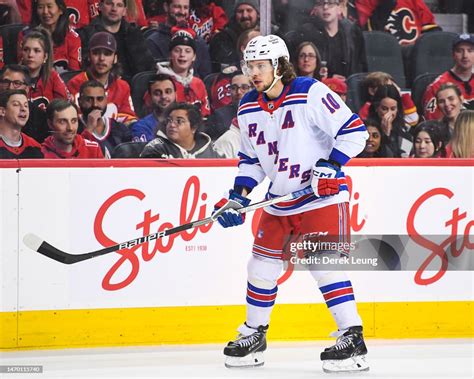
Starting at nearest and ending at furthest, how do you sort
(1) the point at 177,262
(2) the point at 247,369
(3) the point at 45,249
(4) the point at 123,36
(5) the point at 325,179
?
(5) the point at 325,179
(2) the point at 247,369
(3) the point at 45,249
(1) the point at 177,262
(4) the point at 123,36

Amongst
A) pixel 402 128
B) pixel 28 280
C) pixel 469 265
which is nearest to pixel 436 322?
pixel 469 265

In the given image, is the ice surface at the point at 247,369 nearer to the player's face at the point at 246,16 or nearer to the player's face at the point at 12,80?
the player's face at the point at 12,80

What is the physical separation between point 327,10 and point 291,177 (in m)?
1.76

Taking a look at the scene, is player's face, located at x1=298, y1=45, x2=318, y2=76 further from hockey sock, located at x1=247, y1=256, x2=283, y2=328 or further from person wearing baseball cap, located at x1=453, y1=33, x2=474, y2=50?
hockey sock, located at x1=247, y1=256, x2=283, y2=328

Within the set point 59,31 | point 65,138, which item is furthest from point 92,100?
point 59,31

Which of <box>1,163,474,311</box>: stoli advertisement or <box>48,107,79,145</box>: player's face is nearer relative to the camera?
<box>1,163,474,311</box>: stoli advertisement

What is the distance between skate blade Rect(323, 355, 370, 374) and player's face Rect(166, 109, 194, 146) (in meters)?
1.46

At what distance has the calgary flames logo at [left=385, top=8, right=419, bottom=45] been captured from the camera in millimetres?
5328

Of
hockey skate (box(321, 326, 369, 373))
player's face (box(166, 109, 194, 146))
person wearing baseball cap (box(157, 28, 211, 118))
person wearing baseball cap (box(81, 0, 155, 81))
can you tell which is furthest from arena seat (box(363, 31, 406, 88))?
hockey skate (box(321, 326, 369, 373))

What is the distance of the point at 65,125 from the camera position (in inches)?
179

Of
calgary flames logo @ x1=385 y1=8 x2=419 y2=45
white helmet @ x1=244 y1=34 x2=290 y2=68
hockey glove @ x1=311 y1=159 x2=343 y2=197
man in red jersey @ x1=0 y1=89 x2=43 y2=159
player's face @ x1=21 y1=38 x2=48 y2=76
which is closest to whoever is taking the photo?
hockey glove @ x1=311 y1=159 x2=343 y2=197

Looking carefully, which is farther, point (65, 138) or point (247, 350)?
point (65, 138)

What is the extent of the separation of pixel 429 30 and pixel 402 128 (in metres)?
0.66

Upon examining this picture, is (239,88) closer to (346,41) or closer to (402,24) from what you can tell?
(346,41)
